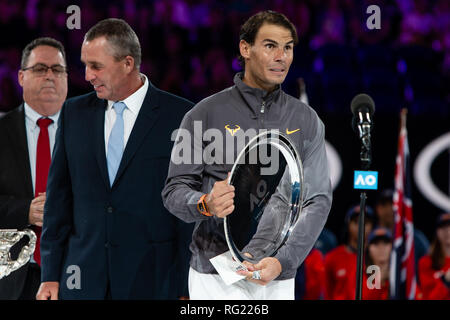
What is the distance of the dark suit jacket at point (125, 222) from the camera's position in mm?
2562

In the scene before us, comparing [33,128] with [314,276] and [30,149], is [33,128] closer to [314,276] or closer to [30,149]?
[30,149]

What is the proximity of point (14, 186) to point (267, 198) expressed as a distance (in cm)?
129

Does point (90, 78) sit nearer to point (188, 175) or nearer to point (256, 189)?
point (188, 175)

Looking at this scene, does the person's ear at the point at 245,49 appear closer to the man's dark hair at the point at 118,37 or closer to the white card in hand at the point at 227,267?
the man's dark hair at the point at 118,37

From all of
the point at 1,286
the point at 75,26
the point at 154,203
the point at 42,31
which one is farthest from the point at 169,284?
the point at 42,31

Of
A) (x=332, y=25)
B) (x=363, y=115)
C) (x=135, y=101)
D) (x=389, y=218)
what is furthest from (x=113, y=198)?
(x=332, y=25)

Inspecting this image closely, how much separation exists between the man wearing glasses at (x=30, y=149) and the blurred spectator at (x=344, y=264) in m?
2.69

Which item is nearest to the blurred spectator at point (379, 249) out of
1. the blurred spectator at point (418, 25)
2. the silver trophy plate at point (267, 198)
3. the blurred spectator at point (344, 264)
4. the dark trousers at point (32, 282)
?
the blurred spectator at point (344, 264)

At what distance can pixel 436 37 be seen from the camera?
20.1 ft

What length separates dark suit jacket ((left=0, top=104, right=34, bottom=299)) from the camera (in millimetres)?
2885

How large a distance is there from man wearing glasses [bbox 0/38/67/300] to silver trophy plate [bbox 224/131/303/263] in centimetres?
107

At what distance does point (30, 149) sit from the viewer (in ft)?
9.83
